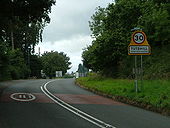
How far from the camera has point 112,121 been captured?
10125 millimetres

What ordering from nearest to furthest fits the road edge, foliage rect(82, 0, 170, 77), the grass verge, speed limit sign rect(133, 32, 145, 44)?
the road edge
the grass verge
speed limit sign rect(133, 32, 145, 44)
foliage rect(82, 0, 170, 77)

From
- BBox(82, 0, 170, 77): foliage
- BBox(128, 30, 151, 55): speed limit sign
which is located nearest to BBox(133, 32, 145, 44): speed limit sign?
BBox(128, 30, 151, 55): speed limit sign

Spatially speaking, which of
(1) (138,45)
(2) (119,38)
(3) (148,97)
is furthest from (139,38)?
(2) (119,38)

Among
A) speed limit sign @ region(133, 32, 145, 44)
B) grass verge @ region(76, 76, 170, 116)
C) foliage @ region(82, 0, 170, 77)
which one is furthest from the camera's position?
foliage @ region(82, 0, 170, 77)

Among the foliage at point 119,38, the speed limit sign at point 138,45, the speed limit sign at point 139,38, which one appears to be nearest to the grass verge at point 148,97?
the speed limit sign at point 138,45

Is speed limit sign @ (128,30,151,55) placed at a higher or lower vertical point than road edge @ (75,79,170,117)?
higher

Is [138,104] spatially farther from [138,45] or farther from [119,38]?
[119,38]

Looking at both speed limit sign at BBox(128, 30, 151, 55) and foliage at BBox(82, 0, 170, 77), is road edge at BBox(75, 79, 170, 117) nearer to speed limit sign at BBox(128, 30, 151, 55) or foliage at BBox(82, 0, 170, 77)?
speed limit sign at BBox(128, 30, 151, 55)

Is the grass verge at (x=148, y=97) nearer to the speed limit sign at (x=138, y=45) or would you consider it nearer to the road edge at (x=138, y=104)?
the road edge at (x=138, y=104)

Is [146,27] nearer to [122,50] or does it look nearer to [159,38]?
[159,38]

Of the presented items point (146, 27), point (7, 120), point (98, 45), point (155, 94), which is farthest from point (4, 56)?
point (7, 120)

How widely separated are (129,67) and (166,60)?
5155 millimetres

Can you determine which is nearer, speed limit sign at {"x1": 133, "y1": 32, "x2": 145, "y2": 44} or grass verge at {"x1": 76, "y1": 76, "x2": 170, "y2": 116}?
grass verge at {"x1": 76, "y1": 76, "x2": 170, "y2": 116}

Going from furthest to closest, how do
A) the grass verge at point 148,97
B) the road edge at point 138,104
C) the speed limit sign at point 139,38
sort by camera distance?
the speed limit sign at point 139,38, the grass verge at point 148,97, the road edge at point 138,104
